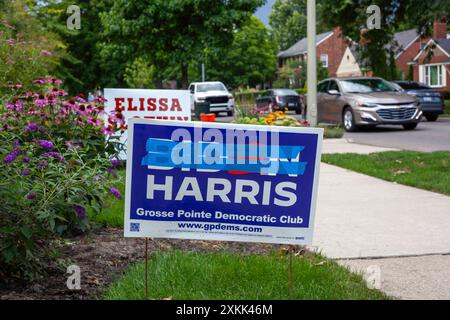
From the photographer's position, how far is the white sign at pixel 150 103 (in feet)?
34.6

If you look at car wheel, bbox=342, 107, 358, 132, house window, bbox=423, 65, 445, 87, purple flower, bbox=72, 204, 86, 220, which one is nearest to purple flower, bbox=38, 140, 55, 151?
purple flower, bbox=72, 204, 86, 220

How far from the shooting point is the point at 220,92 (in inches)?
1372

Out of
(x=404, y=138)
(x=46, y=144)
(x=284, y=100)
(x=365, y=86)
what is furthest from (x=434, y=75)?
(x=46, y=144)

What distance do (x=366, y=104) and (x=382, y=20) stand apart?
14.3 m

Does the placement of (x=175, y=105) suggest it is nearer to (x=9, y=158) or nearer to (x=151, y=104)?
(x=151, y=104)

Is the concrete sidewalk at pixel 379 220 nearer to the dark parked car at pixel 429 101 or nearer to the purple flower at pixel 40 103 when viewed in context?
the purple flower at pixel 40 103

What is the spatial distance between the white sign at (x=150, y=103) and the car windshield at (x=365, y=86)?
10586mm

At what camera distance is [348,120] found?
20.1m

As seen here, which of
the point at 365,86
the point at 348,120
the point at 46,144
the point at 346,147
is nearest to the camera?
the point at 46,144

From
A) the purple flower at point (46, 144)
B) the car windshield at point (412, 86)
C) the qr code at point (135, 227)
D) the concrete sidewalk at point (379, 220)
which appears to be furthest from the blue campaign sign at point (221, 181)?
the car windshield at point (412, 86)

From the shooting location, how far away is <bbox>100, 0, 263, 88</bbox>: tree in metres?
23.6

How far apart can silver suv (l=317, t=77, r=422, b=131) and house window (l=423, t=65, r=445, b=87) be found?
33838mm

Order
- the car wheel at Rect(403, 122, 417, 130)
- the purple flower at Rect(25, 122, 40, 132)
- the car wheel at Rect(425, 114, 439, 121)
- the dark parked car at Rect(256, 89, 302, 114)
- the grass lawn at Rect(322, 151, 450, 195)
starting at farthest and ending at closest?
the dark parked car at Rect(256, 89, 302, 114), the car wheel at Rect(425, 114, 439, 121), the car wheel at Rect(403, 122, 417, 130), the grass lawn at Rect(322, 151, 450, 195), the purple flower at Rect(25, 122, 40, 132)

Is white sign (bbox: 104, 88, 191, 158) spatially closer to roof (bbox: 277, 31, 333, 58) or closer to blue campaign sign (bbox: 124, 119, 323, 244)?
blue campaign sign (bbox: 124, 119, 323, 244)
